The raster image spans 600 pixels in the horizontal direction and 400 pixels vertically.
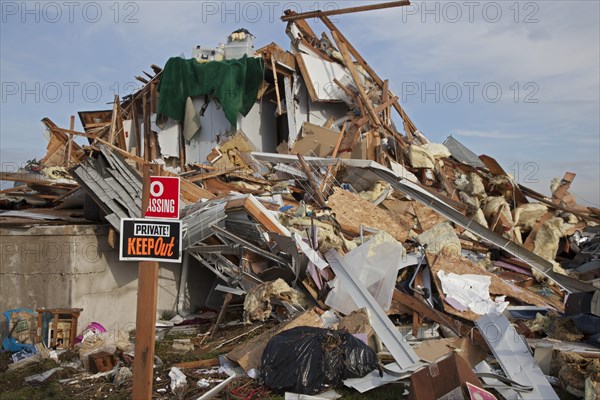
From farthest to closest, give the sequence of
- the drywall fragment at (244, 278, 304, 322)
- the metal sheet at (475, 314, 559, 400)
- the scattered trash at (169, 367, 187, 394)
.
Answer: the drywall fragment at (244, 278, 304, 322) < the scattered trash at (169, 367, 187, 394) < the metal sheet at (475, 314, 559, 400)

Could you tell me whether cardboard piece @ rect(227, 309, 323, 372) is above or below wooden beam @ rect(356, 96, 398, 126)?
below

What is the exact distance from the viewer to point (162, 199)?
15.5 ft

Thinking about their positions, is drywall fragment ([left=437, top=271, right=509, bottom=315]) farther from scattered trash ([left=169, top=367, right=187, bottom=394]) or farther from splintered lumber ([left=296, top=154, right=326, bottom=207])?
scattered trash ([left=169, top=367, right=187, bottom=394])

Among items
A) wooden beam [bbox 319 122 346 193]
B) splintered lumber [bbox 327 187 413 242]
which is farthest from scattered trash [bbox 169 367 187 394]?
wooden beam [bbox 319 122 346 193]

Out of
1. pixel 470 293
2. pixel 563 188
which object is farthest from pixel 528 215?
pixel 470 293

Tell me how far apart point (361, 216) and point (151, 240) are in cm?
634

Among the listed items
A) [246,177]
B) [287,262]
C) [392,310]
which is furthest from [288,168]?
[392,310]

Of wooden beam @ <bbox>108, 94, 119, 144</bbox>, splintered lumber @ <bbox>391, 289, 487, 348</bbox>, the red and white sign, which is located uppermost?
wooden beam @ <bbox>108, 94, 119, 144</bbox>

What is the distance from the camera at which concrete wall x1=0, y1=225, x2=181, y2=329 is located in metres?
8.76

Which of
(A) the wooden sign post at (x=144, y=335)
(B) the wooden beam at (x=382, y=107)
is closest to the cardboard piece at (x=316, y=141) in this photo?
(B) the wooden beam at (x=382, y=107)

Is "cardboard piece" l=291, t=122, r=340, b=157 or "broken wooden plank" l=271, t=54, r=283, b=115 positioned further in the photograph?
"broken wooden plank" l=271, t=54, r=283, b=115

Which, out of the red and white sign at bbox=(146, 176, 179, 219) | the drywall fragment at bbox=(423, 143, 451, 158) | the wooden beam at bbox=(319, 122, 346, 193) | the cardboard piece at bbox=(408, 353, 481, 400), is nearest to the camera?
the red and white sign at bbox=(146, 176, 179, 219)

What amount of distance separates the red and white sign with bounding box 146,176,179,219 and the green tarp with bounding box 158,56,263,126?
34.7 feet

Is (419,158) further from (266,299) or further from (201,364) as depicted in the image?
(201,364)
